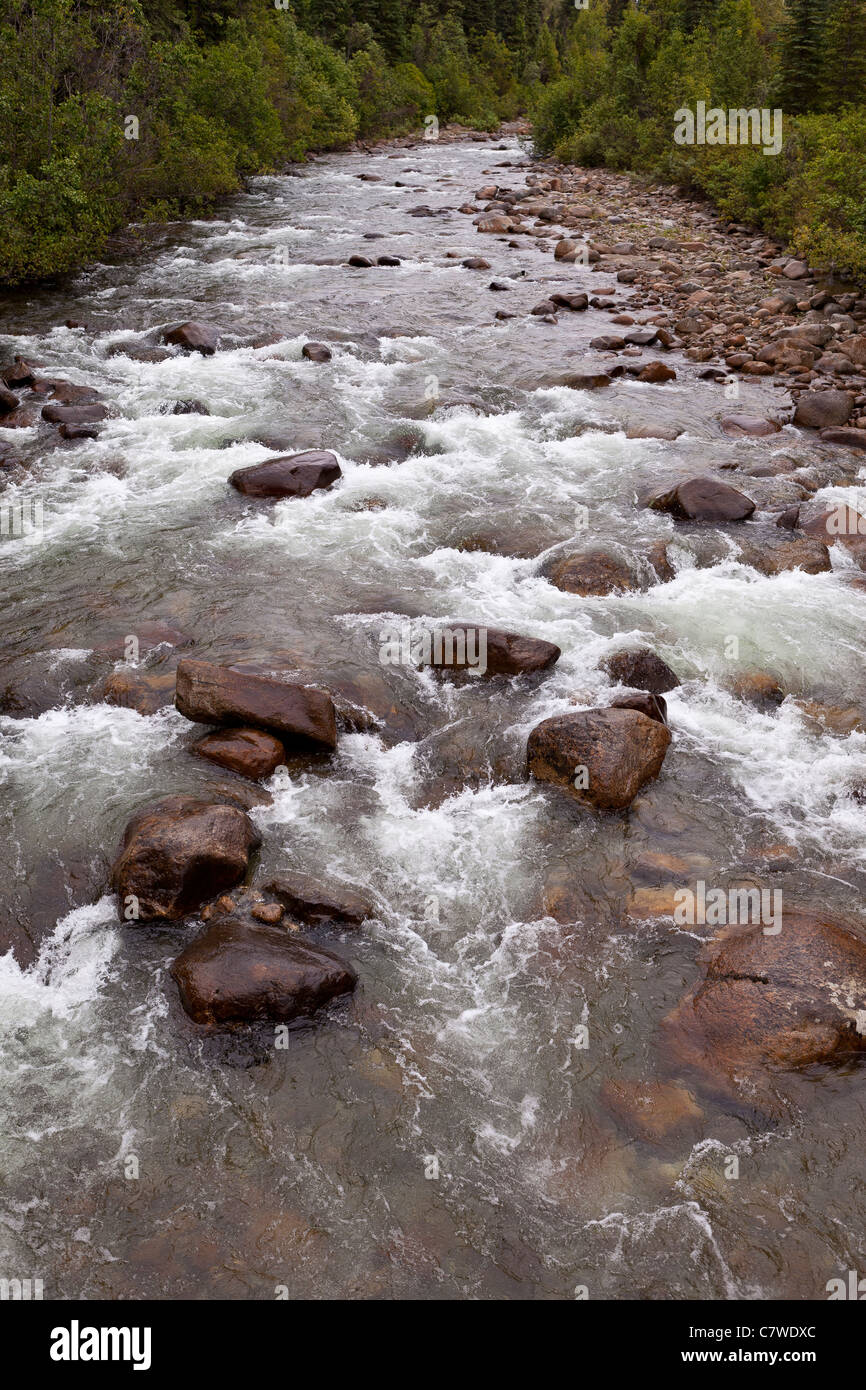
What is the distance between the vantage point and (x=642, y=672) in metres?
9.01

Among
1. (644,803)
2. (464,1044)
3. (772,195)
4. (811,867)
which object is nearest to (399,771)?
(644,803)

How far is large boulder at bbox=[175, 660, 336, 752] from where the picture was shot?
7996 mm

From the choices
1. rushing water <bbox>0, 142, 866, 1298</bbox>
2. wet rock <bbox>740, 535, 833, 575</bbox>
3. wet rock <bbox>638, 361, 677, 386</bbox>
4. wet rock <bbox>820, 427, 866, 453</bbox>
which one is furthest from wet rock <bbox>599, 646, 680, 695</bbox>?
wet rock <bbox>638, 361, 677, 386</bbox>

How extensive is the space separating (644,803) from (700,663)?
230cm

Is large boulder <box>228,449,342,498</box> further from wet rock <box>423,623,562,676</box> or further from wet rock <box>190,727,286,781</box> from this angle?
wet rock <box>190,727,286,781</box>

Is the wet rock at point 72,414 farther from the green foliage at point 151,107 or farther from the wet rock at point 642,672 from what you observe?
the wet rock at point 642,672

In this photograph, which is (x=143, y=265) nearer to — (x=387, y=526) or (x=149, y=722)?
(x=387, y=526)

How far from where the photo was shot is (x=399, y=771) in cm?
805

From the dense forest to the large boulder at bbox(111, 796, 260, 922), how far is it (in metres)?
18.3

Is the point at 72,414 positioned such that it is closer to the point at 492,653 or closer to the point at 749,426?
the point at 492,653

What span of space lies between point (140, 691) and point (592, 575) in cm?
524

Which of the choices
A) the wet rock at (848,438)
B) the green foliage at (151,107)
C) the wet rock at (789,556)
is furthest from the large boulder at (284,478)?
the green foliage at (151,107)

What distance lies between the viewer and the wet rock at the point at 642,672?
899cm

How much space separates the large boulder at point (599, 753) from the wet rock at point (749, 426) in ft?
28.4
